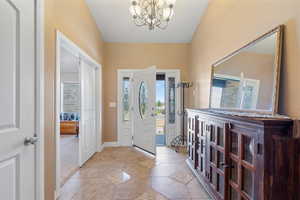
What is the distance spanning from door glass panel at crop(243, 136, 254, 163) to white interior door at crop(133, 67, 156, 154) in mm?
2631

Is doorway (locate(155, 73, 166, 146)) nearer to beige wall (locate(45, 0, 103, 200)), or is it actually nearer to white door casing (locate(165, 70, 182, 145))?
white door casing (locate(165, 70, 182, 145))

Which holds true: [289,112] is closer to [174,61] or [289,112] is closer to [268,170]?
[268,170]

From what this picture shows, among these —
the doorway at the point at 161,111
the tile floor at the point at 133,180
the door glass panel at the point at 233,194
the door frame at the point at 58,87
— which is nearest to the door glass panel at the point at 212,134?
the door glass panel at the point at 233,194

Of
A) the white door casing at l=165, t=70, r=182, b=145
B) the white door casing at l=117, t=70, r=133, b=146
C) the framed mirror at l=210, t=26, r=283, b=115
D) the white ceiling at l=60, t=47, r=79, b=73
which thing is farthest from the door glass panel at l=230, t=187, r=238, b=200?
the white ceiling at l=60, t=47, r=79, b=73

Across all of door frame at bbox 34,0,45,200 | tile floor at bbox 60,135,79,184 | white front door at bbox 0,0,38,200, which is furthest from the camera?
tile floor at bbox 60,135,79,184

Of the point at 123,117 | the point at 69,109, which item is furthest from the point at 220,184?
the point at 69,109

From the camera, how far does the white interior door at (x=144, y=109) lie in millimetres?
4090

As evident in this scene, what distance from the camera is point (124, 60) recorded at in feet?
15.8

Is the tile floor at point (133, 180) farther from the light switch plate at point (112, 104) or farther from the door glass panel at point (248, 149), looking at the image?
the light switch plate at point (112, 104)

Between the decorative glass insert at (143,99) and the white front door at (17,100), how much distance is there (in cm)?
296

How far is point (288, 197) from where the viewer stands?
3.98ft

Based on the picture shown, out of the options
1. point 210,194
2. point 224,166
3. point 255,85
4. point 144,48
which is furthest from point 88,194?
point 144,48

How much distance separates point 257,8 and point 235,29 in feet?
1.66

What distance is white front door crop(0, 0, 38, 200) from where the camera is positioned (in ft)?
3.87
